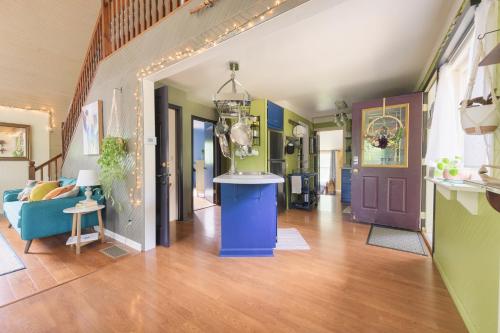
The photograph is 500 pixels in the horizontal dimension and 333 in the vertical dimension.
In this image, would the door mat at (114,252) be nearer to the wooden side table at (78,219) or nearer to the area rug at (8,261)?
the wooden side table at (78,219)

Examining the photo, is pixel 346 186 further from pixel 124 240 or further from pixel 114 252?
pixel 114 252

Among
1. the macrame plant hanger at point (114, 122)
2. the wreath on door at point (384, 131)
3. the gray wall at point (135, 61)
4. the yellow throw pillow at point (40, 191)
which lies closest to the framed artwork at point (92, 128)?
the gray wall at point (135, 61)

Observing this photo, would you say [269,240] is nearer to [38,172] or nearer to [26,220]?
[26,220]

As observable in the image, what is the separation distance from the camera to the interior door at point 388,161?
3340 mm

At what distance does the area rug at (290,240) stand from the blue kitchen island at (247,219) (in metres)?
0.31

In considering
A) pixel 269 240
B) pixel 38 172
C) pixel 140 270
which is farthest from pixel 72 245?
pixel 38 172

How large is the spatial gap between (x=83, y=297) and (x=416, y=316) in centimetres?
258

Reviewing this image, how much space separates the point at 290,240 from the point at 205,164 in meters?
3.47

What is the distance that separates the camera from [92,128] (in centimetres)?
341

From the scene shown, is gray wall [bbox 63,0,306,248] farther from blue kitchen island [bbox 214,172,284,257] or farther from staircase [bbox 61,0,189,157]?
blue kitchen island [bbox 214,172,284,257]

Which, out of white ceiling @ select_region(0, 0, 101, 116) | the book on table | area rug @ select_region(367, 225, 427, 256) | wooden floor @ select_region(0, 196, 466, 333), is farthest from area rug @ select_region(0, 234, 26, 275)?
area rug @ select_region(367, 225, 427, 256)

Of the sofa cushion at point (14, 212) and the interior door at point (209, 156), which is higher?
the interior door at point (209, 156)

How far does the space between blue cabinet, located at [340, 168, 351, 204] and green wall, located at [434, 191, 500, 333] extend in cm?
364

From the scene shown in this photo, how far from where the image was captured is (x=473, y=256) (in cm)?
148
